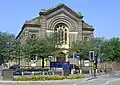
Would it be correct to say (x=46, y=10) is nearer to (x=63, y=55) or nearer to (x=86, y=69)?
(x=63, y=55)

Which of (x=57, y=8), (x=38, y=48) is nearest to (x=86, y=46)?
(x=57, y=8)

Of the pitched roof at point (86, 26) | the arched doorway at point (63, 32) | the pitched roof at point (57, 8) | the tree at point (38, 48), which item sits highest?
the pitched roof at point (57, 8)

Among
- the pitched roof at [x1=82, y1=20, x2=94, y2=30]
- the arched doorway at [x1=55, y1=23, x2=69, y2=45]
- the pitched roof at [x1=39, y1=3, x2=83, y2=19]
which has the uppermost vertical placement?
the pitched roof at [x1=39, y1=3, x2=83, y2=19]

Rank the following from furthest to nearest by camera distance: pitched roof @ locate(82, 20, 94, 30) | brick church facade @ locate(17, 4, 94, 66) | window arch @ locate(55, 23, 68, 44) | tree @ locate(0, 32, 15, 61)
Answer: pitched roof @ locate(82, 20, 94, 30)
window arch @ locate(55, 23, 68, 44)
brick church facade @ locate(17, 4, 94, 66)
tree @ locate(0, 32, 15, 61)

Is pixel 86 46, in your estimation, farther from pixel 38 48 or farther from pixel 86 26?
Result: pixel 38 48

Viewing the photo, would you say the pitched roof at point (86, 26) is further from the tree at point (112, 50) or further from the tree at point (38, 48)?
the tree at point (38, 48)

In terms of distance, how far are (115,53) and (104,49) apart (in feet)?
51.5

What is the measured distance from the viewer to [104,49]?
74.9 m

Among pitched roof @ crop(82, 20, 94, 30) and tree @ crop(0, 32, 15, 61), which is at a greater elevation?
pitched roof @ crop(82, 20, 94, 30)

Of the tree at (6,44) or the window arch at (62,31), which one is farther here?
the window arch at (62,31)

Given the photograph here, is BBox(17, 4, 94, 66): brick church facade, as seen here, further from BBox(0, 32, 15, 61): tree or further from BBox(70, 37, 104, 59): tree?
BBox(0, 32, 15, 61): tree

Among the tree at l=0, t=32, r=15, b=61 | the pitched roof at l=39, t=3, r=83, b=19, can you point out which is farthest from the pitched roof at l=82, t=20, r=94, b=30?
the tree at l=0, t=32, r=15, b=61

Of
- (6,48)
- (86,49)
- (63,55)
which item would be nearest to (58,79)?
(6,48)

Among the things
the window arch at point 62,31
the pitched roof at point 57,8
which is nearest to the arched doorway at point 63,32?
the window arch at point 62,31
